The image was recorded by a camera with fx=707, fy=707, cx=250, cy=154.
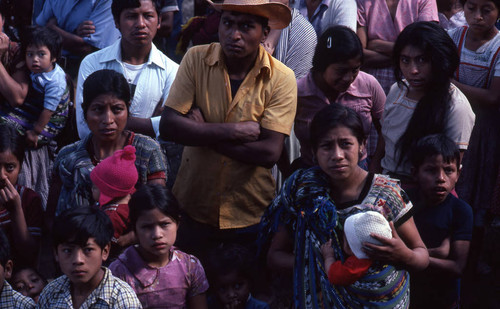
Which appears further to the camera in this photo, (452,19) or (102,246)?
(452,19)

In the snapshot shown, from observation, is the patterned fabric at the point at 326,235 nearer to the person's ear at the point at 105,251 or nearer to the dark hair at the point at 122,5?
the person's ear at the point at 105,251

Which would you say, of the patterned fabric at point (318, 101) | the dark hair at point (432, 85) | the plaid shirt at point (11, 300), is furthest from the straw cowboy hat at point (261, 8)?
the plaid shirt at point (11, 300)

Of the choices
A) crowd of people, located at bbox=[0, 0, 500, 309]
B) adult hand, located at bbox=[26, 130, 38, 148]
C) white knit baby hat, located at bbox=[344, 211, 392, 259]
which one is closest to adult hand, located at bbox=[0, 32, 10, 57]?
crowd of people, located at bbox=[0, 0, 500, 309]

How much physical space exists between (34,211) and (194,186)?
1.05m

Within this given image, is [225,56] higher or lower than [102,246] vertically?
higher

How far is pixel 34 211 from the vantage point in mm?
4586

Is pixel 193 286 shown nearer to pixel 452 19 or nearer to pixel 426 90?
pixel 426 90

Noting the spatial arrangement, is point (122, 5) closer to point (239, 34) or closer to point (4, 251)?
point (239, 34)

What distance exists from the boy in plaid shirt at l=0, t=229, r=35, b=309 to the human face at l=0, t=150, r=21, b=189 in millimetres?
576

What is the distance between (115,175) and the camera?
13.5 ft

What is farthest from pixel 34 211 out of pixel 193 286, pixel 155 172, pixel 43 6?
pixel 43 6

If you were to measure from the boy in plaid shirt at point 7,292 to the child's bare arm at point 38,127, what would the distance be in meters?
1.76

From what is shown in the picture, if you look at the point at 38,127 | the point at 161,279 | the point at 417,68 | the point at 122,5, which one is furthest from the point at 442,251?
the point at 38,127

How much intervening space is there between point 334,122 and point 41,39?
9.71ft
